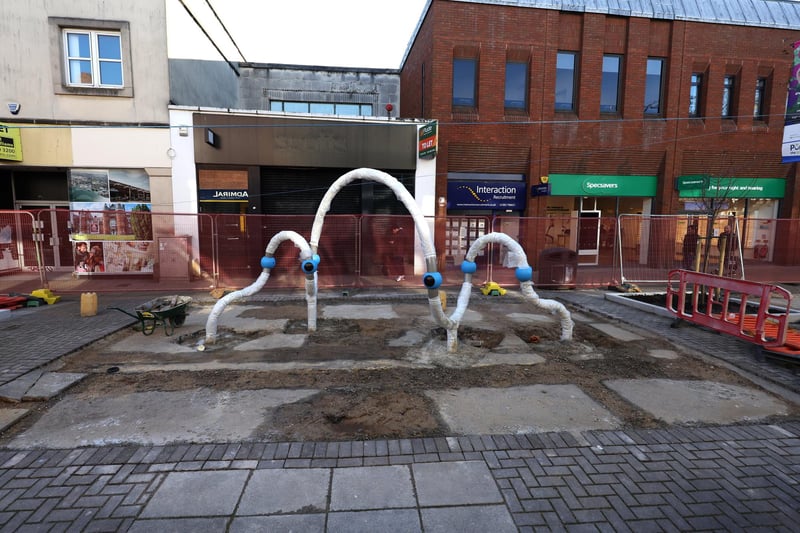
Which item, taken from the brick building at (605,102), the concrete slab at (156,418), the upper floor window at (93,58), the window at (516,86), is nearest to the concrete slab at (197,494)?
the concrete slab at (156,418)

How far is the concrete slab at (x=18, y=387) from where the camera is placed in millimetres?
4551

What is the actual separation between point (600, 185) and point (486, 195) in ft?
15.8

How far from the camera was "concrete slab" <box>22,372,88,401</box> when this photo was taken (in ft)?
15.2

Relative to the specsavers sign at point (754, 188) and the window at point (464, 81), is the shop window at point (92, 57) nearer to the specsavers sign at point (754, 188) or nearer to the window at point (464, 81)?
the window at point (464, 81)

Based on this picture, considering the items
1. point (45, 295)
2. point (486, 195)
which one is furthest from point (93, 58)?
point (486, 195)

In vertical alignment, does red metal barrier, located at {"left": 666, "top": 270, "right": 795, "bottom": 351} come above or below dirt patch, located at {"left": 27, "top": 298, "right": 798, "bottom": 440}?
above

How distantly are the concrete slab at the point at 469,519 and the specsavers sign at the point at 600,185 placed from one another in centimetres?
1470

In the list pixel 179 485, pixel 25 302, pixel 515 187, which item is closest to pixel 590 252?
pixel 515 187

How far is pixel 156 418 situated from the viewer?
419 cm

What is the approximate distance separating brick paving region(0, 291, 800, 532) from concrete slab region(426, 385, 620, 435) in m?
0.19

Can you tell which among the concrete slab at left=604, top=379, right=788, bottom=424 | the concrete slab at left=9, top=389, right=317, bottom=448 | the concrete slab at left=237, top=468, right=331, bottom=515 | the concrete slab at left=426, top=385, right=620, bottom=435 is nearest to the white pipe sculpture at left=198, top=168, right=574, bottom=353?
the concrete slab at left=426, top=385, right=620, bottom=435

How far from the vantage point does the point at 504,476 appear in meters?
3.24

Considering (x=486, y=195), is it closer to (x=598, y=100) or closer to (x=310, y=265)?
(x=598, y=100)

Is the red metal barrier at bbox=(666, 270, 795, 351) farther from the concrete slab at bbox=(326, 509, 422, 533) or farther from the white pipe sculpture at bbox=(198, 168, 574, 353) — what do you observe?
the concrete slab at bbox=(326, 509, 422, 533)
